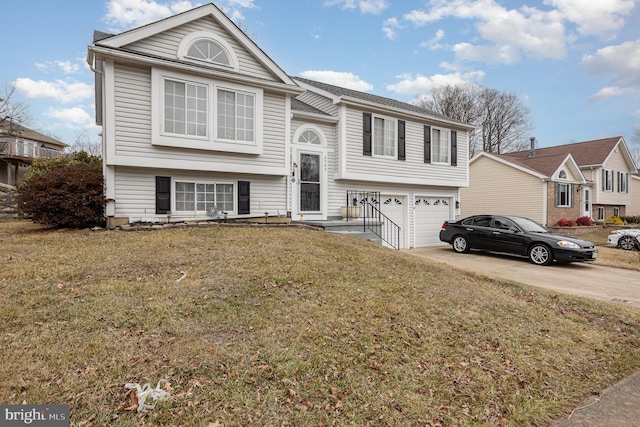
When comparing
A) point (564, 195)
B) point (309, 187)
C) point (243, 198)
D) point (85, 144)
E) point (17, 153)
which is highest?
point (85, 144)

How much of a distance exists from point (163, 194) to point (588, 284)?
1080 cm

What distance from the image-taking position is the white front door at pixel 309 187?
11.4m

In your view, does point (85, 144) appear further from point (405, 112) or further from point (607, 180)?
point (607, 180)

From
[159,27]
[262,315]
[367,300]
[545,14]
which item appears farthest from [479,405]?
[545,14]

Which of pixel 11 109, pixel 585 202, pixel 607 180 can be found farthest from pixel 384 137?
pixel 11 109

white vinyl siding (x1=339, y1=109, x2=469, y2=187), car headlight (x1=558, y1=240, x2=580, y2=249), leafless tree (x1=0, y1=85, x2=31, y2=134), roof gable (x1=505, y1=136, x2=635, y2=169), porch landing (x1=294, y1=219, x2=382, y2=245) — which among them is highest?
leafless tree (x1=0, y1=85, x2=31, y2=134)

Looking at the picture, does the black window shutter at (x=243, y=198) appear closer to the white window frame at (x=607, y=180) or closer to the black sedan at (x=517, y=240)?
the black sedan at (x=517, y=240)

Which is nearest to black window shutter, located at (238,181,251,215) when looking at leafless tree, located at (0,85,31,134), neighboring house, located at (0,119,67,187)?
leafless tree, located at (0,85,31,134)

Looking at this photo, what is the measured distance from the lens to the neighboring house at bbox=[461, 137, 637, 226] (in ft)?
64.6

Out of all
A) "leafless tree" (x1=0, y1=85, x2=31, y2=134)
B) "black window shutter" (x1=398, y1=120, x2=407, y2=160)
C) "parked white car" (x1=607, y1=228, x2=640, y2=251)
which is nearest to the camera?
"black window shutter" (x1=398, y1=120, x2=407, y2=160)

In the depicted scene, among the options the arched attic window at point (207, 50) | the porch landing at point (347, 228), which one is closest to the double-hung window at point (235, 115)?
the arched attic window at point (207, 50)

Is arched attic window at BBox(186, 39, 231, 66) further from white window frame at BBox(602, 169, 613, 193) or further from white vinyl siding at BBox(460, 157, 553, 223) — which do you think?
white window frame at BBox(602, 169, 613, 193)

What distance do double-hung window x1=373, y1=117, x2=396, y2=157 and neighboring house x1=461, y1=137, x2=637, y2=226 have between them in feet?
34.1

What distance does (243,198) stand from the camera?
10320mm
